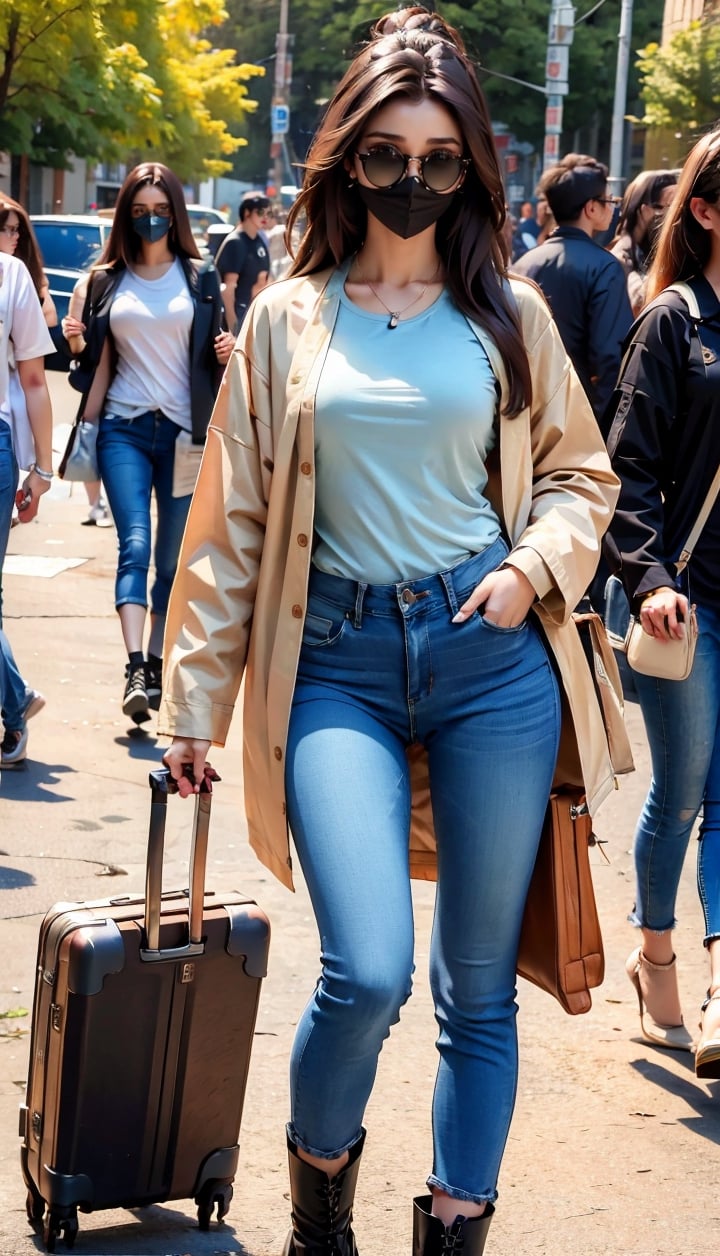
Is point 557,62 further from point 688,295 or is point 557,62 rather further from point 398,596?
point 398,596

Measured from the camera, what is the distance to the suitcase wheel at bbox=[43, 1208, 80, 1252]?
10.3 ft

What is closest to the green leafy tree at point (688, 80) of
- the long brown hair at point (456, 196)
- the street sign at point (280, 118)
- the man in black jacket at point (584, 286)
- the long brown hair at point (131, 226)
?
the street sign at point (280, 118)

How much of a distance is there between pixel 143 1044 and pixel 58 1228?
349mm

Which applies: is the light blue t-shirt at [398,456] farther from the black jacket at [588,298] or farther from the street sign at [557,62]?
the street sign at [557,62]

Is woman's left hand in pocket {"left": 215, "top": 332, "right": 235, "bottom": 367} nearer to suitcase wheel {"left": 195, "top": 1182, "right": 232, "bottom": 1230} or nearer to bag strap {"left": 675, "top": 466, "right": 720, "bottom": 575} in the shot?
bag strap {"left": 675, "top": 466, "right": 720, "bottom": 575}

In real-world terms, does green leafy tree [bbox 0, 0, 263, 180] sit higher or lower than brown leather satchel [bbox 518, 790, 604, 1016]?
higher

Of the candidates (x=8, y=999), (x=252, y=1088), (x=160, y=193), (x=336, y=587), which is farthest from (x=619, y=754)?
(x=160, y=193)

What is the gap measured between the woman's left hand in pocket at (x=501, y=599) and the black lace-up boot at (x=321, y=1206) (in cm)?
86

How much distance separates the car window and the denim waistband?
21.9 meters

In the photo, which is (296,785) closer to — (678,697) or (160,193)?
(678,697)

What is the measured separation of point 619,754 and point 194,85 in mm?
44525

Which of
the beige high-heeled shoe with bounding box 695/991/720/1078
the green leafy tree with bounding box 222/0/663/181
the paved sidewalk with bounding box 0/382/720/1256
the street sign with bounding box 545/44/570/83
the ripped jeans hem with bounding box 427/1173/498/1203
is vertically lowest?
the paved sidewalk with bounding box 0/382/720/1256

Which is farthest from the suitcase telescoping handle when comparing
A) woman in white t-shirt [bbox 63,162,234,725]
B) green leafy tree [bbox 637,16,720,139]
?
green leafy tree [bbox 637,16,720,139]

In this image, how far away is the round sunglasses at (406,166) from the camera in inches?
116
